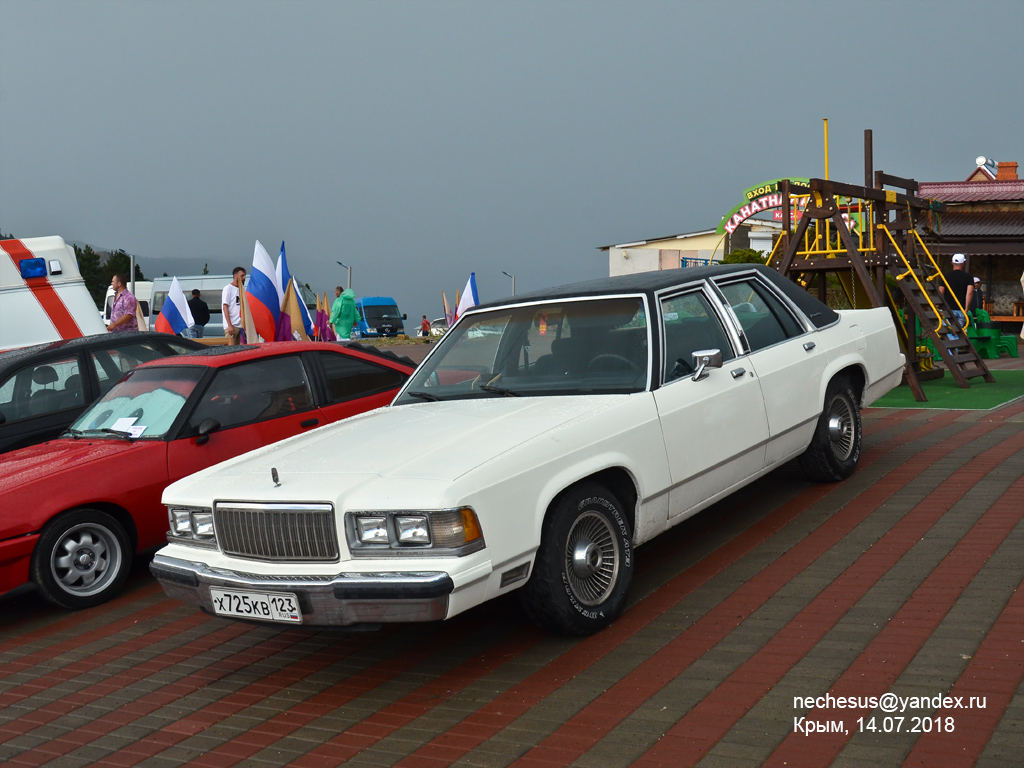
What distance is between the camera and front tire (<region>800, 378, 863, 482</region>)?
6.96 metres

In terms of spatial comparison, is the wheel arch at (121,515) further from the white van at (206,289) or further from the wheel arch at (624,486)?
the white van at (206,289)

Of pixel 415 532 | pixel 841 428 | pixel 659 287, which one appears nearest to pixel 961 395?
pixel 841 428

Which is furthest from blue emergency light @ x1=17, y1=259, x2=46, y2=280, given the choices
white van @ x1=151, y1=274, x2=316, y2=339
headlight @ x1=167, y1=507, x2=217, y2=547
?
white van @ x1=151, y1=274, x2=316, y2=339

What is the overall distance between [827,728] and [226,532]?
2.70m

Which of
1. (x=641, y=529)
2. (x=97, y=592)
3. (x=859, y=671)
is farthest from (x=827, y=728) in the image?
(x=97, y=592)

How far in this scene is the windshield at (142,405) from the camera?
6914mm

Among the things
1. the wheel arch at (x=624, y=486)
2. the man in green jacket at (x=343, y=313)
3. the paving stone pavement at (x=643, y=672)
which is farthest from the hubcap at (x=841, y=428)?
the man in green jacket at (x=343, y=313)

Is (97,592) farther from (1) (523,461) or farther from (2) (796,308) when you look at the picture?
(2) (796,308)

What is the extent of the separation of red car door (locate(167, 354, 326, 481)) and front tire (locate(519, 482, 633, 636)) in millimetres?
2975

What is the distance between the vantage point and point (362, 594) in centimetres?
410

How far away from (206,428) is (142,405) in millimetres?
687

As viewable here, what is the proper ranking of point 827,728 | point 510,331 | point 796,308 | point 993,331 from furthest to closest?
point 993,331
point 796,308
point 510,331
point 827,728

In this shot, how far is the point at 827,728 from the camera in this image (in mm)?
3654

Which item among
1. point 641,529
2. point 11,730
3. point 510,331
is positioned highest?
point 510,331
